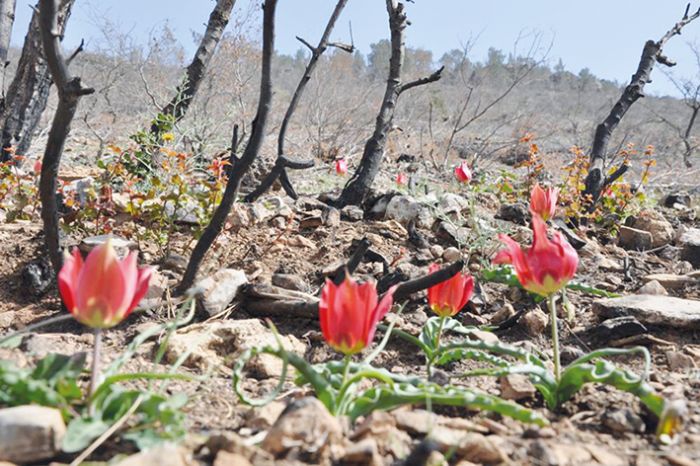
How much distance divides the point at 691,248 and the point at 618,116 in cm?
208

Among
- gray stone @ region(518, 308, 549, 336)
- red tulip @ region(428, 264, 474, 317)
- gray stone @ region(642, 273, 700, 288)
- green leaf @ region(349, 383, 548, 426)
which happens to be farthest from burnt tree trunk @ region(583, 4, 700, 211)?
green leaf @ region(349, 383, 548, 426)

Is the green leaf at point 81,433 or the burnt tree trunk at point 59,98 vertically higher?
A: the burnt tree trunk at point 59,98

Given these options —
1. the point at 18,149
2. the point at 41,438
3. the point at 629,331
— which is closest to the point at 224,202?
the point at 41,438

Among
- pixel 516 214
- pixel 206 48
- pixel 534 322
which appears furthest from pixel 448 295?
pixel 206 48

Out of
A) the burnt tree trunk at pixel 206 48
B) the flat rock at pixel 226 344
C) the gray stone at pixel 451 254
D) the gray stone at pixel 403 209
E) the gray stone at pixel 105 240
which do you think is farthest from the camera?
the burnt tree trunk at pixel 206 48

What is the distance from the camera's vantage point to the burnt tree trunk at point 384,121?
3.93 meters

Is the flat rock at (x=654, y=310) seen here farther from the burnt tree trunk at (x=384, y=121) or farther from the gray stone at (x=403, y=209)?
the burnt tree trunk at (x=384, y=121)

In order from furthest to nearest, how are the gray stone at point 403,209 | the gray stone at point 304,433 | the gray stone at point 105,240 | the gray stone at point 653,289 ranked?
the gray stone at point 403,209
the gray stone at point 653,289
the gray stone at point 105,240
the gray stone at point 304,433

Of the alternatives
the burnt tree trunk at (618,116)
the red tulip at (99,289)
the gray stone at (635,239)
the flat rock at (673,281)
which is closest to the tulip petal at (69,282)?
the red tulip at (99,289)

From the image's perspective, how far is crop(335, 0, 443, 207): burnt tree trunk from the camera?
393 cm

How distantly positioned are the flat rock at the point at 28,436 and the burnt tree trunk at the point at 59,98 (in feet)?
3.14

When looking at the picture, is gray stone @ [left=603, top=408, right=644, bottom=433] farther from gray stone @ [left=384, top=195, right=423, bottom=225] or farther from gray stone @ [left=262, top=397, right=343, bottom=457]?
gray stone @ [left=384, top=195, right=423, bottom=225]

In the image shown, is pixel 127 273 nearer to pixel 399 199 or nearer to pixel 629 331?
pixel 629 331

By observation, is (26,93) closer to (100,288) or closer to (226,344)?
(226,344)
